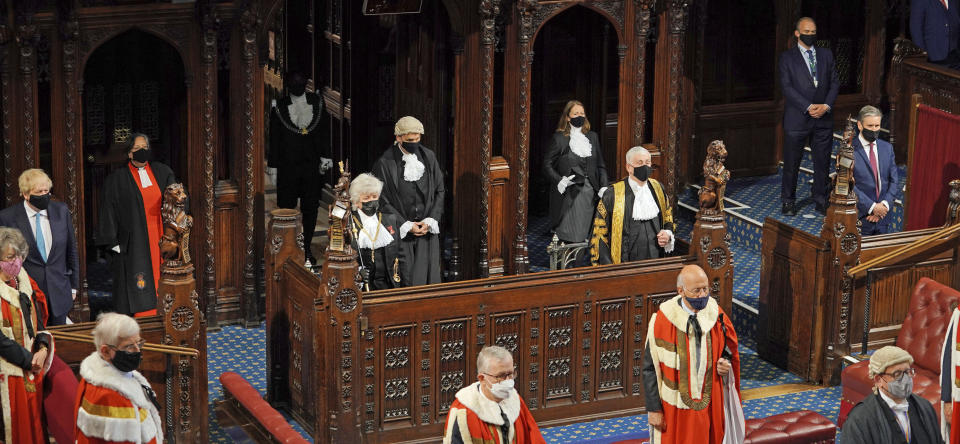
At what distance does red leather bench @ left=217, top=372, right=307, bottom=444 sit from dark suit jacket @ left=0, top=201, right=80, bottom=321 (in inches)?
48.9

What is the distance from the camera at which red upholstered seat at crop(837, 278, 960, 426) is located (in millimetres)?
12320

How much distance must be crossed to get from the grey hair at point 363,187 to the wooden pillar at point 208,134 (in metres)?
2.08

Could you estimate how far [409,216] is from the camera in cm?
1327

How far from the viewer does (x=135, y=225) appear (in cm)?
1323

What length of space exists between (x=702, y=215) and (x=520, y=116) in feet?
8.99

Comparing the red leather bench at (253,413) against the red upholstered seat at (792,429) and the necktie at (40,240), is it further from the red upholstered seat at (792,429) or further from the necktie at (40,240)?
the red upholstered seat at (792,429)

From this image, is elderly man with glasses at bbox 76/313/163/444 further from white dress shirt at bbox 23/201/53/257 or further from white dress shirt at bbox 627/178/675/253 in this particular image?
white dress shirt at bbox 627/178/675/253

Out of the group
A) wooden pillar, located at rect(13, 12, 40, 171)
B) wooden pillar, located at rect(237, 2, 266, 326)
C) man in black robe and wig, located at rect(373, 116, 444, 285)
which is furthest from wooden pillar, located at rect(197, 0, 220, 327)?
man in black robe and wig, located at rect(373, 116, 444, 285)

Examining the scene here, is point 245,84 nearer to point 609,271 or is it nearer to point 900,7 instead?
point 609,271

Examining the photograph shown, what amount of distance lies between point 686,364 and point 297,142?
205 inches

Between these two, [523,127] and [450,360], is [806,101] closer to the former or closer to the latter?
[523,127]

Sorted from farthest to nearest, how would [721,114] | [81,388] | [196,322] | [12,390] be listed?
[721,114], [196,322], [12,390], [81,388]

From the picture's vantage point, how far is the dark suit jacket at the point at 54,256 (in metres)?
12.1

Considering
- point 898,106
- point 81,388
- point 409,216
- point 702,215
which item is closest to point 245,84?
point 409,216
